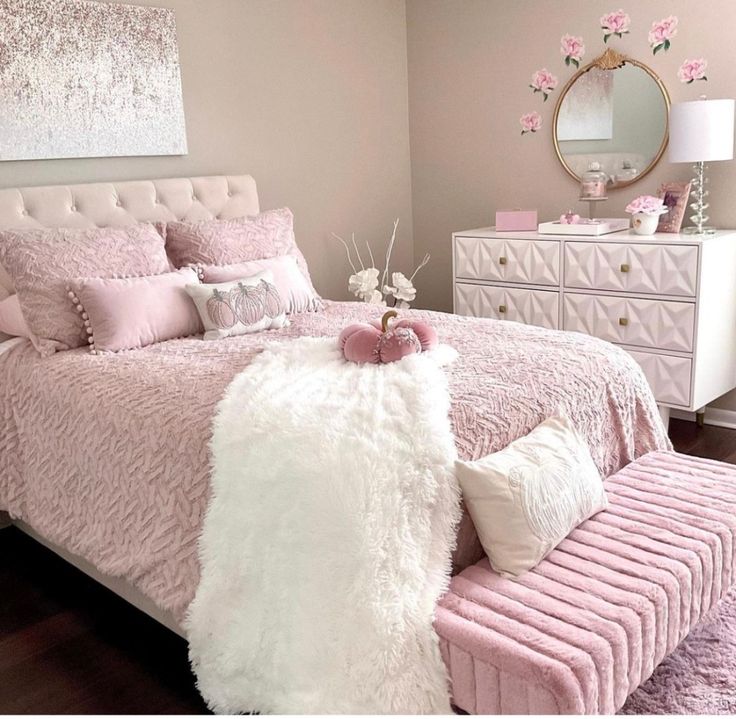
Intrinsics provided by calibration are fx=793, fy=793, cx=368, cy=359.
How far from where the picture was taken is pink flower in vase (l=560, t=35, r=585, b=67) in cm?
389

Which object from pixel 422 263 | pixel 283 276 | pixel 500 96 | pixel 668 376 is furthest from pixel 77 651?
pixel 500 96

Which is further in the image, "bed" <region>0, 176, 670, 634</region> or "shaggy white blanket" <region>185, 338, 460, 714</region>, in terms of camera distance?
"bed" <region>0, 176, 670, 634</region>

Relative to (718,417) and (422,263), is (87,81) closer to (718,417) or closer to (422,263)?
(422,263)

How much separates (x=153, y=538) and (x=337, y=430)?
589 millimetres

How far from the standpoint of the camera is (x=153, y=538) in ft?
6.50

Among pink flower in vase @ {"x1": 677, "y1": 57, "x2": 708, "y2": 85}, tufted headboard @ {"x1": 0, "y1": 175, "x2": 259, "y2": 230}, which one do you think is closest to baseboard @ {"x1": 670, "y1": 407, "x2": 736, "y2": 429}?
pink flower in vase @ {"x1": 677, "y1": 57, "x2": 708, "y2": 85}

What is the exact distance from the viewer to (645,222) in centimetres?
351

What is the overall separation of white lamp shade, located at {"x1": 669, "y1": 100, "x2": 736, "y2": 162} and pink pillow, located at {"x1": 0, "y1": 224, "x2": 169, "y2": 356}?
7.41 feet

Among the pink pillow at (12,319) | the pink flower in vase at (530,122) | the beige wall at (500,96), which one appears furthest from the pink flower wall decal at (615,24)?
the pink pillow at (12,319)

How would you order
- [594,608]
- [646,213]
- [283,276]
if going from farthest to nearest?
1. [646,213]
2. [283,276]
3. [594,608]

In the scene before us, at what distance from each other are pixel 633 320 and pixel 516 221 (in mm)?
838

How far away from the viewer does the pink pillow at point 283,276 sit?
3010 millimetres

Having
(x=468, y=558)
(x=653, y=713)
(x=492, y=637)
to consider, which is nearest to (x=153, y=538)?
(x=468, y=558)

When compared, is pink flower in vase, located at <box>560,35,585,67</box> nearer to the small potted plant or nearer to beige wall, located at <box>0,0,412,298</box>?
the small potted plant
